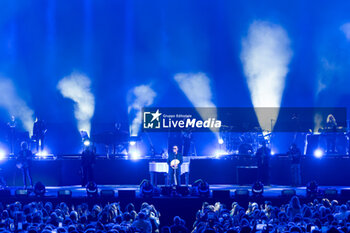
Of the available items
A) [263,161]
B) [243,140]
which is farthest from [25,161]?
[243,140]

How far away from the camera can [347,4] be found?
81.6 ft

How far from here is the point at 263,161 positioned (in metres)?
19.4

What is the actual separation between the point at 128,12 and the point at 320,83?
33.9 feet

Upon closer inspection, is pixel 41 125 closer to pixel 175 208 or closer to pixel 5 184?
pixel 5 184

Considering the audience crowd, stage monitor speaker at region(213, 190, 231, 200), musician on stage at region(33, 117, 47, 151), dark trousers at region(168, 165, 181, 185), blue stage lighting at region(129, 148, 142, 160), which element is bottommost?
the audience crowd

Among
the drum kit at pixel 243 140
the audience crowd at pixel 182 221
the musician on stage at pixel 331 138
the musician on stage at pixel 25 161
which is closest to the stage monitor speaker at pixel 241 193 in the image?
the audience crowd at pixel 182 221

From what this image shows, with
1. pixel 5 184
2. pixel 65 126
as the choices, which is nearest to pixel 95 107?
pixel 65 126

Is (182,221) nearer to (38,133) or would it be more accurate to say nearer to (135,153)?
(135,153)

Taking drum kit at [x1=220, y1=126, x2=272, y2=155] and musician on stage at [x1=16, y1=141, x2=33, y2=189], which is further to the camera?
drum kit at [x1=220, y1=126, x2=272, y2=155]

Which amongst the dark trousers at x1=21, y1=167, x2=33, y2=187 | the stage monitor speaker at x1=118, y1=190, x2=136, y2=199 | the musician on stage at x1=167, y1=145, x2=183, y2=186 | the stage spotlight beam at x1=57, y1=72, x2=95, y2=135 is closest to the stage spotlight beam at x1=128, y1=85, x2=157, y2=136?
the stage spotlight beam at x1=57, y1=72, x2=95, y2=135

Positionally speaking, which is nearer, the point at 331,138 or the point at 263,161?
the point at 263,161

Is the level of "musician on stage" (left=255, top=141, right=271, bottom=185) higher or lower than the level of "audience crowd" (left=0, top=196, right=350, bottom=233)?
higher

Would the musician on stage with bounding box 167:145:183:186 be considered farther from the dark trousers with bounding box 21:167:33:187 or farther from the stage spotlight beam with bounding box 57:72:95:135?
the stage spotlight beam with bounding box 57:72:95:135

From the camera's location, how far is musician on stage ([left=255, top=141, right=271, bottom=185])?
1934 centimetres
